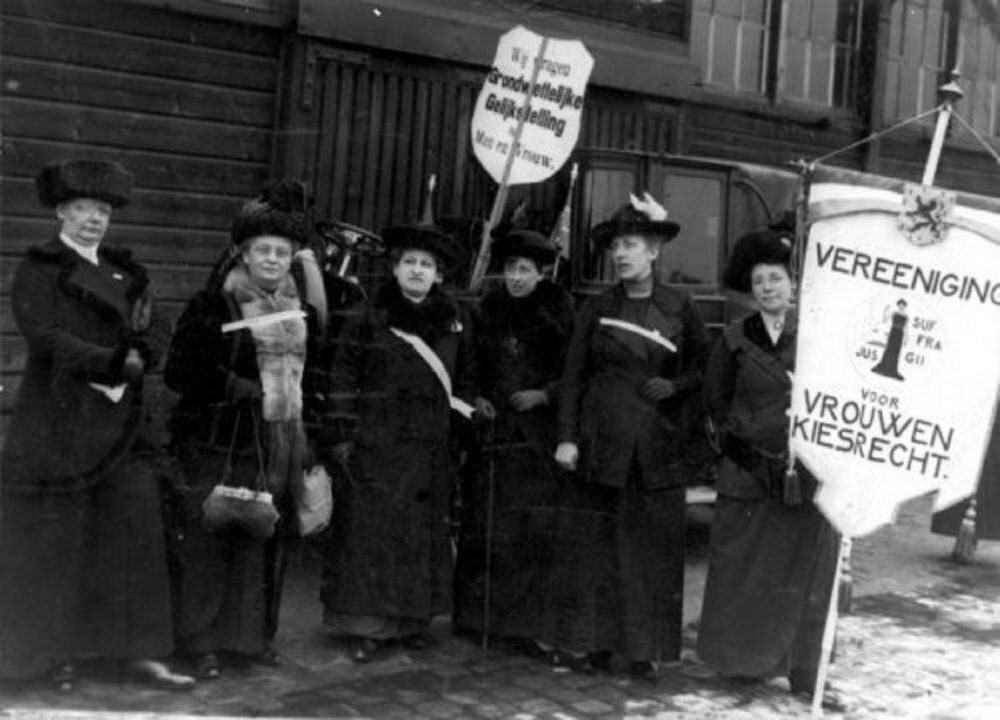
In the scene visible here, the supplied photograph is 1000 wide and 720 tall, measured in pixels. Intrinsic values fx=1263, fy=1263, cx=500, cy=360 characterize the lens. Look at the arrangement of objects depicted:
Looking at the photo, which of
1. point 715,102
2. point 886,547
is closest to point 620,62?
point 715,102

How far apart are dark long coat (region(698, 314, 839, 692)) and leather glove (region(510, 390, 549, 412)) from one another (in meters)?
0.71

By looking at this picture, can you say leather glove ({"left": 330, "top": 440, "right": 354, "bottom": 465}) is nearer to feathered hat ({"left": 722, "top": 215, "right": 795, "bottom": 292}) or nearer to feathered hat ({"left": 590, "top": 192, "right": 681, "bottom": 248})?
feathered hat ({"left": 590, "top": 192, "right": 681, "bottom": 248})

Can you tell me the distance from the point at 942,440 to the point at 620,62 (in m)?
5.45

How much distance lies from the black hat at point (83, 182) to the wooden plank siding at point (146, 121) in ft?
7.26

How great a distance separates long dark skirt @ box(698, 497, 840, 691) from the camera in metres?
5.09

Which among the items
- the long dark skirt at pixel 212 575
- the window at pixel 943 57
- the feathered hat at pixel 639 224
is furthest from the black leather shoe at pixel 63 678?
the window at pixel 943 57

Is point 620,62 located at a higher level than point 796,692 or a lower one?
higher

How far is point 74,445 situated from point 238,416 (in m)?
0.62

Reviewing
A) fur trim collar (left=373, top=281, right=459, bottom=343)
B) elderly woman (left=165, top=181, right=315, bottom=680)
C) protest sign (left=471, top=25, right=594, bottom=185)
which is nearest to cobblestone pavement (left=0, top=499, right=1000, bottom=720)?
elderly woman (left=165, top=181, right=315, bottom=680)

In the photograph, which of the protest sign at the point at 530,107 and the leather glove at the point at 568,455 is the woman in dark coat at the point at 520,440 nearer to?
the leather glove at the point at 568,455

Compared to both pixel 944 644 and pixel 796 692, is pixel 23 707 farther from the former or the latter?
pixel 944 644

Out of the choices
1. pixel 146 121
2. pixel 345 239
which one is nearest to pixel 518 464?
pixel 345 239

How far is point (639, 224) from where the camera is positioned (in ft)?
16.9

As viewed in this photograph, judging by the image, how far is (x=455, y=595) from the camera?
18.7ft
